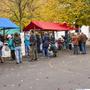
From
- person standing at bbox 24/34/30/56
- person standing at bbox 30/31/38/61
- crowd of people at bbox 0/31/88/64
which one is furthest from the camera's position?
person standing at bbox 24/34/30/56

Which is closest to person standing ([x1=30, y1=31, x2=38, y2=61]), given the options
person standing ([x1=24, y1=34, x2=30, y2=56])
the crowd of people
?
the crowd of people

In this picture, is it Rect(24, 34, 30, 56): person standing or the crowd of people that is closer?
the crowd of people

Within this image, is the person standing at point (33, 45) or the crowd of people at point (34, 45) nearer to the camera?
the crowd of people at point (34, 45)

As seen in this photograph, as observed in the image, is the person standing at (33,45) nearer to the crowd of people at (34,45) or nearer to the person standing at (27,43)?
the crowd of people at (34,45)

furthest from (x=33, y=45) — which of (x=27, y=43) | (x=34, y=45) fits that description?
(x=27, y=43)

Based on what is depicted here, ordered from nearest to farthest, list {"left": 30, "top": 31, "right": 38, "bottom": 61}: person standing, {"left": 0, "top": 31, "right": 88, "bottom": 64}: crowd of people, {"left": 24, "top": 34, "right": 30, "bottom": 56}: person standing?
{"left": 0, "top": 31, "right": 88, "bottom": 64}: crowd of people → {"left": 30, "top": 31, "right": 38, "bottom": 61}: person standing → {"left": 24, "top": 34, "right": 30, "bottom": 56}: person standing

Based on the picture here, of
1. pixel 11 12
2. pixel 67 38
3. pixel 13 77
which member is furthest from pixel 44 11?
pixel 13 77

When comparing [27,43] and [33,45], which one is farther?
[27,43]

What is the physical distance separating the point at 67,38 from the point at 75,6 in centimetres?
713

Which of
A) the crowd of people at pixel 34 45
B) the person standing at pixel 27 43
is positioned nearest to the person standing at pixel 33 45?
the crowd of people at pixel 34 45

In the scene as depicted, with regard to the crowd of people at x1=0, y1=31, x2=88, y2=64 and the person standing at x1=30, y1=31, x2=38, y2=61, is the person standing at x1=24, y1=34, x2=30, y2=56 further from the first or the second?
the person standing at x1=30, y1=31, x2=38, y2=61

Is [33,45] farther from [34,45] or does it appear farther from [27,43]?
[27,43]

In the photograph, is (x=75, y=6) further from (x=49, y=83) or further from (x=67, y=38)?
(x=49, y=83)

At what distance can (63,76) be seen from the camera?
16547mm
